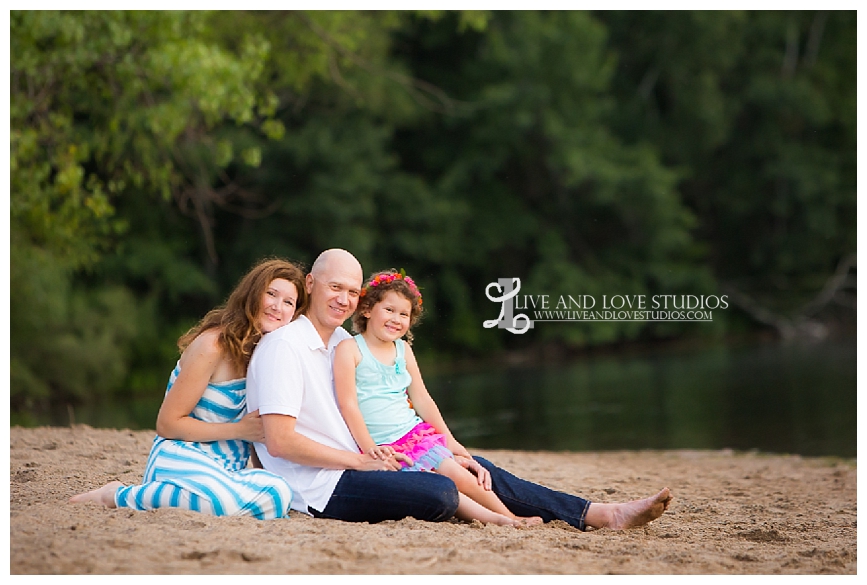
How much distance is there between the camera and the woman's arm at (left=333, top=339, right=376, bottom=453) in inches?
160

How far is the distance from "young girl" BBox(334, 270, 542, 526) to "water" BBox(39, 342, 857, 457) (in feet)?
17.8

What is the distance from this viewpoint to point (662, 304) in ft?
77.9

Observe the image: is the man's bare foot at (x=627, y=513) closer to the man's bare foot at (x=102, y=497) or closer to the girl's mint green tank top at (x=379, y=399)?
the girl's mint green tank top at (x=379, y=399)

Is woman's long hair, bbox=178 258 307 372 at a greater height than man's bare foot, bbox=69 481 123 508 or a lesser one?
greater

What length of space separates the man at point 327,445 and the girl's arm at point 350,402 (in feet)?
0.11

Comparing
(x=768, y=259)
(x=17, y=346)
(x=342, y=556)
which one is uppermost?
(x=768, y=259)

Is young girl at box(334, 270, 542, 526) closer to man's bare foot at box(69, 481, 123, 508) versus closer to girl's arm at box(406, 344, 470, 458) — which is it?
girl's arm at box(406, 344, 470, 458)

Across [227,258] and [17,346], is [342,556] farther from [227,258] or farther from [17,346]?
[227,258]

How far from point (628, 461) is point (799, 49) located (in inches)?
871

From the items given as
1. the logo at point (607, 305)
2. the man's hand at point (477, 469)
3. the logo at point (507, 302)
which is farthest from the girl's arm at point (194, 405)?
the logo at point (607, 305)

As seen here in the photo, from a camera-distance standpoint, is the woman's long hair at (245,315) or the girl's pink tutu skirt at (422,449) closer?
the woman's long hair at (245,315)

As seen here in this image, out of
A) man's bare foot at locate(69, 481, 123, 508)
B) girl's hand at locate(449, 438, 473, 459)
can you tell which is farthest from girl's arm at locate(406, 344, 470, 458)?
man's bare foot at locate(69, 481, 123, 508)

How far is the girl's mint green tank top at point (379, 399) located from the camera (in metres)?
4.21
